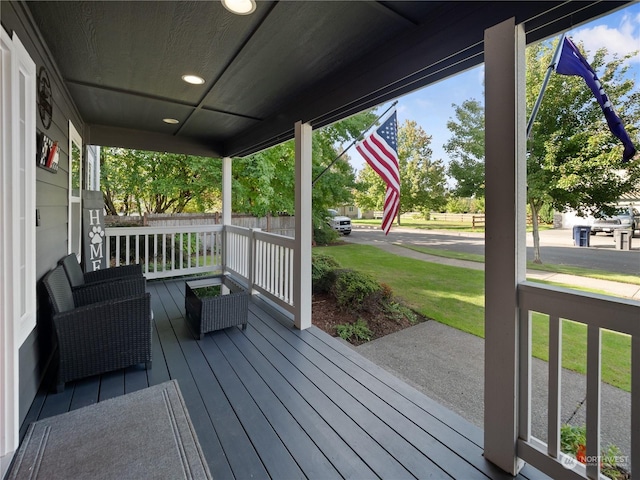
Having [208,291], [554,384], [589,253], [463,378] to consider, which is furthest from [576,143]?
[208,291]

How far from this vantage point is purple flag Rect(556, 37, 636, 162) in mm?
1463

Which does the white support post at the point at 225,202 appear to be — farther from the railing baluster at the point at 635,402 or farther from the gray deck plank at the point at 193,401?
the railing baluster at the point at 635,402

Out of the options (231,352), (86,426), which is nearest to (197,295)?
(231,352)

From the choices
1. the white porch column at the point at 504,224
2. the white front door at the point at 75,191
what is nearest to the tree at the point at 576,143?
the white porch column at the point at 504,224

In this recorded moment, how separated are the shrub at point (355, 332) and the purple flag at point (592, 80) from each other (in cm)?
332

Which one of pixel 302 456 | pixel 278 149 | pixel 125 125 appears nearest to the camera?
pixel 302 456

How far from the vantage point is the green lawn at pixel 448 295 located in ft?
8.79

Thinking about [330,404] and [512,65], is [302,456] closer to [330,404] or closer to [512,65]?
[330,404]

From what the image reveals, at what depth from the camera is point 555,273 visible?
1.96m

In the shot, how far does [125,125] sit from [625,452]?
6293mm

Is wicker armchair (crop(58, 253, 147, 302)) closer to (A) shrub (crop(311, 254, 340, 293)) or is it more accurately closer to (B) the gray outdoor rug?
(B) the gray outdoor rug

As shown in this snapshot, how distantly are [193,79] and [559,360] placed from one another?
3.57 metres

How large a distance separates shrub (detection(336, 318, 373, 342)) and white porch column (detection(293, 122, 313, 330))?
89 centimetres

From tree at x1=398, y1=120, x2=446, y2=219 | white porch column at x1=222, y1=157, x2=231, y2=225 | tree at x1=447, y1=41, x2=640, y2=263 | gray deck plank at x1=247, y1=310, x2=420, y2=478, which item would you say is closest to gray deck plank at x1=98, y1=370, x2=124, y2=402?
gray deck plank at x1=247, y1=310, x2=420, y2=478
